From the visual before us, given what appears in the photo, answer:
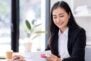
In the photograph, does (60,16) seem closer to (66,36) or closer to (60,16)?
(60,16)

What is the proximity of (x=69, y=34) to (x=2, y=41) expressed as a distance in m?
1.92

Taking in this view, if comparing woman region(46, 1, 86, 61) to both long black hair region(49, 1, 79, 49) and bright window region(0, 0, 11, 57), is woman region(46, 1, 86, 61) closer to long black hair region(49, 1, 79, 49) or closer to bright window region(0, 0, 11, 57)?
long black hair region(49, 1, 79, 49)

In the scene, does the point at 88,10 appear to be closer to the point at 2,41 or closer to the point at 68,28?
the point at 68,28

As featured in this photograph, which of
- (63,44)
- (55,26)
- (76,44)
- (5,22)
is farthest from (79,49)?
(5,22)

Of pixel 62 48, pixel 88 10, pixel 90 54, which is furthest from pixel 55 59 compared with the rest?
pixel 88 10

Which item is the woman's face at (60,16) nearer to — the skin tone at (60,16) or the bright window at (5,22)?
the skin tone at (60,16)

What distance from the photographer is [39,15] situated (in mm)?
3332

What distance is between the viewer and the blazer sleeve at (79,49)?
1.58m

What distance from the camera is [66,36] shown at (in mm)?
1794

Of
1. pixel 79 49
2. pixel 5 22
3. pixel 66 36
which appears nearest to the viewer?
pixel 79 49

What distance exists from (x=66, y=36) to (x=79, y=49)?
221 mm

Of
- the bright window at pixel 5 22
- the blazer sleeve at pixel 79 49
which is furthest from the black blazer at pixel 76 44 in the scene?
the bright window at pixel 5 22

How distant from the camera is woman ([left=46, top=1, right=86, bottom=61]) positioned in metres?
1.63

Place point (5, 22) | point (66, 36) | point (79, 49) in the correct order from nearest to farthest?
point (79, 49)
point (66, 36)
point (5, 22)
